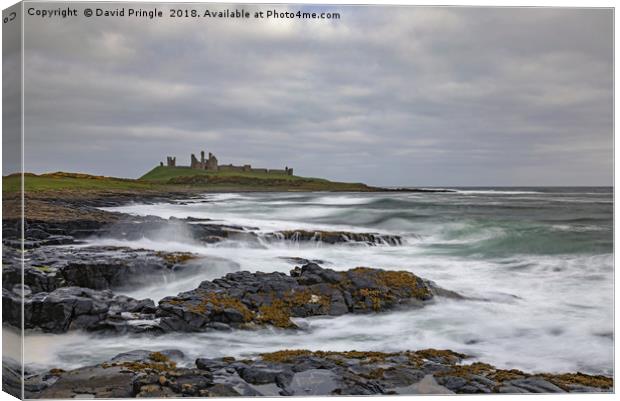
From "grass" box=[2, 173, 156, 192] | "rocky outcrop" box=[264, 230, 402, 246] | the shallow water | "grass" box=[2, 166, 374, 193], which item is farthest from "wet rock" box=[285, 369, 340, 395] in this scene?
"grass" box=[2, 173, 156, 192]

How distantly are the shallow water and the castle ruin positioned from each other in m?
0.34

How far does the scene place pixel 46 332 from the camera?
8.66 meters

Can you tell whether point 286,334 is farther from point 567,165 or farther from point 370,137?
point 567,165

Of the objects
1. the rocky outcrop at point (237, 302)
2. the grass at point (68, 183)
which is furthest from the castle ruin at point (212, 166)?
the rocky outcrop at point (237, 302)

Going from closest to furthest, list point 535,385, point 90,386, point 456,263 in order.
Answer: point 90,386
point 535,385
point 456,263

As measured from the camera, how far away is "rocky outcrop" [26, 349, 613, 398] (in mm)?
8562

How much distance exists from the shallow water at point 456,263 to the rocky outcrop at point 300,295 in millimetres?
129

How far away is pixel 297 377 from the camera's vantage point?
8750mm

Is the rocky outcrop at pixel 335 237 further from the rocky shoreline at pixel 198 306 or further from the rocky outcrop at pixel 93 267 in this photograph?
the rocky outcrop at pixel 93 267

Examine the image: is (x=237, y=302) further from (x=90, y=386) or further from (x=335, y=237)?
(x=90, y=386)

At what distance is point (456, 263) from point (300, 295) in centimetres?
224

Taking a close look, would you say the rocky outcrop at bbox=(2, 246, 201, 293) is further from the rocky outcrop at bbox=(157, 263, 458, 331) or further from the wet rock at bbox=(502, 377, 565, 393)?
the wet rock at bbox=(502, 377, 565, 393)

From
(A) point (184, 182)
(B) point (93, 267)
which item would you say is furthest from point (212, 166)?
(B) point (93, 267)

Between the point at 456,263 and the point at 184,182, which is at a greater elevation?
the point at 184,182
